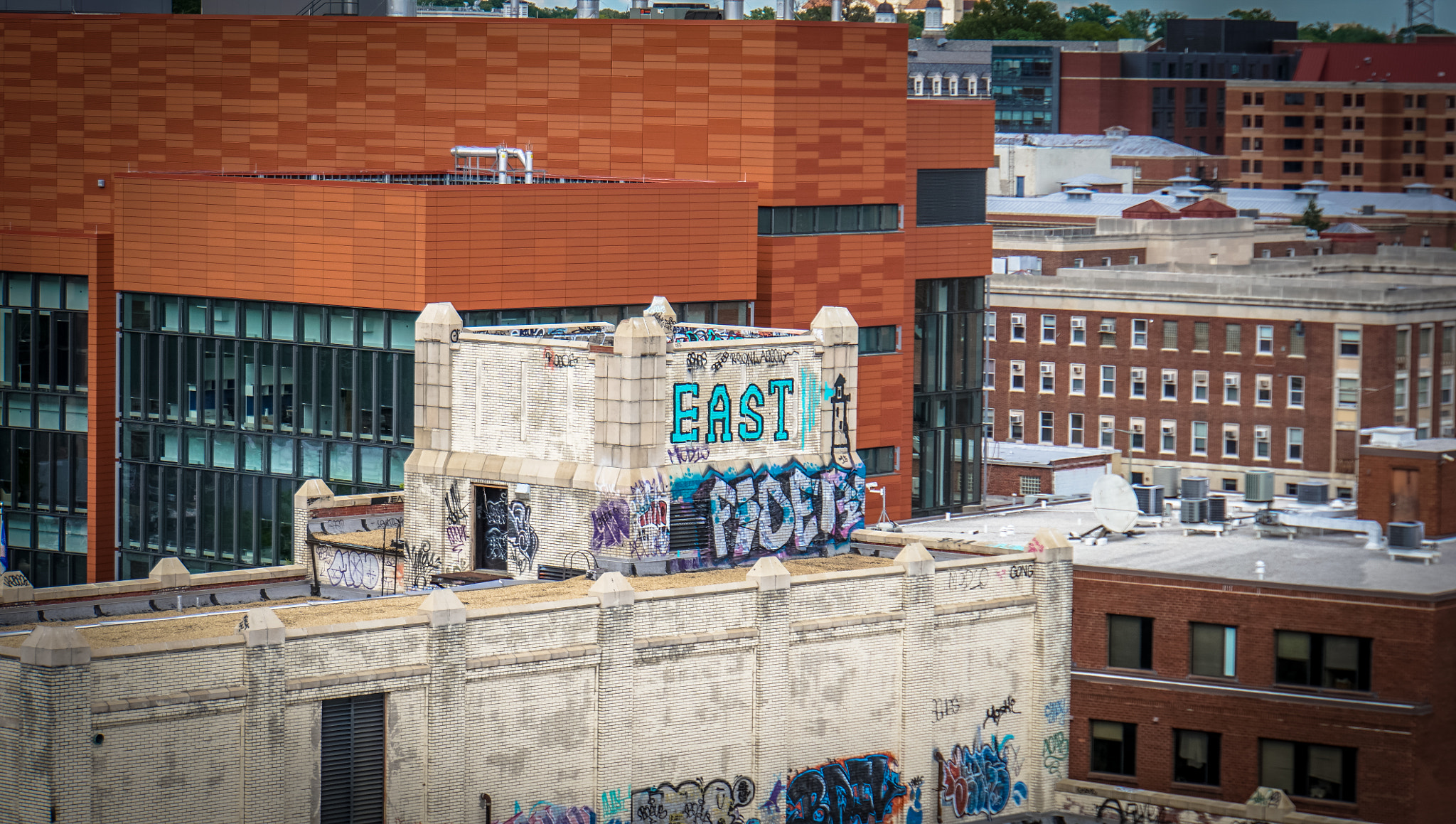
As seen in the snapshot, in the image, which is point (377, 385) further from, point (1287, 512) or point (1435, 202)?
point (1435, 202)

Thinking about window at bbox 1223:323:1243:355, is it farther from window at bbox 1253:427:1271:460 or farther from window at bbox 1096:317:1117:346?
window at bbox 1096:317:1117:346

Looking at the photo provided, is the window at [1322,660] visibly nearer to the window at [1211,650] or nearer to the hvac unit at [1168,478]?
the window at [1211,650]

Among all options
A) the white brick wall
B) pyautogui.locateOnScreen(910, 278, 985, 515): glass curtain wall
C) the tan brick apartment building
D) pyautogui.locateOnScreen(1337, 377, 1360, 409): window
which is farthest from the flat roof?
the tan brick apartment building

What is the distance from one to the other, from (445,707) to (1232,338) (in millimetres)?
78941

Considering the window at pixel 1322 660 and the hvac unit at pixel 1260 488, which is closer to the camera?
the window at pixel 1322 660

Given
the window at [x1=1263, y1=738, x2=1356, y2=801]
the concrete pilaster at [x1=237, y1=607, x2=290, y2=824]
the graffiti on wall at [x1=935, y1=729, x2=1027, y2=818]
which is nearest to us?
the concrete pilaster at [x1=237, y1=607, x2=290, y2=824]

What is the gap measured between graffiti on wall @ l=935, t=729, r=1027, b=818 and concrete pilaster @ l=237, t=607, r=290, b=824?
1934 cm

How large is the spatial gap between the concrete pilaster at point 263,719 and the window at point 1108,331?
8300cm

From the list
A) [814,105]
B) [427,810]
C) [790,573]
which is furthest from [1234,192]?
[427,810]

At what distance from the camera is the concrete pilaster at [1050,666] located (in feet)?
206

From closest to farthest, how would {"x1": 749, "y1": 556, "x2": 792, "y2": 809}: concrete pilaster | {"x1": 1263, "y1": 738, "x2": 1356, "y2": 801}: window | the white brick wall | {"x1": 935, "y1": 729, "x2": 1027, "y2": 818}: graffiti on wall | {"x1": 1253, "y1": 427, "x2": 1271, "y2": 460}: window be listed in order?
the white brick wall → {"x1": 749, "y1": 556, "x2": 792, "y2": 809}: concrete pilaster → {"x1": 935, "y1": 729, "x2": 1027, "y2": 818}: graffiti on wall → {"x1": 1263, "y1": 738, "x2": 1356, "y2": 801}: window → {"x1": 1253, "y1": 427, "x2": 1271, "y2": 460}: window

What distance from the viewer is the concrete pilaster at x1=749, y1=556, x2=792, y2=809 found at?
56.0 metres

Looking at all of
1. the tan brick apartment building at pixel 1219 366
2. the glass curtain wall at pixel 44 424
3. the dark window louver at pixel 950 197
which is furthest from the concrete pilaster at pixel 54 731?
the tan brick apartment building at pixel 1219 366

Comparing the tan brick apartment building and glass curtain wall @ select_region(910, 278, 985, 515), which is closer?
glass curtain wall @ select_region(910, 278, 985, 515)
